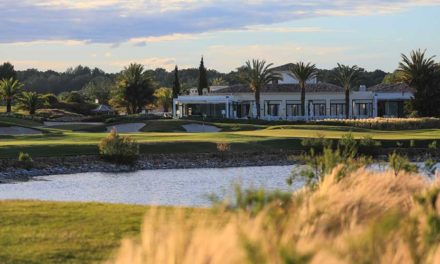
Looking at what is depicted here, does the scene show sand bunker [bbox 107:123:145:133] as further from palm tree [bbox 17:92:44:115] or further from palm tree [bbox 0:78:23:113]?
palm tree [bbox 0:78:23:113]

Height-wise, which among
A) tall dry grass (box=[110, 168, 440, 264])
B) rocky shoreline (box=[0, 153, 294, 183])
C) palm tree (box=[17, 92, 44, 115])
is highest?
palm tree (box=[17, 92, 44, 115])

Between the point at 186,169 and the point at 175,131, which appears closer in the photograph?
the point at 186,169

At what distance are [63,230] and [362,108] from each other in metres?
86.5

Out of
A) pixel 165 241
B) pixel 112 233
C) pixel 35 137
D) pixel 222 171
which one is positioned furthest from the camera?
pixel 35 137

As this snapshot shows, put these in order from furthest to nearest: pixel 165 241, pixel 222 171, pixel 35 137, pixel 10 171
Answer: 1. pixel 35 137
2. pixel 222 171
3. pixel 10 171
4. pixel 165 241

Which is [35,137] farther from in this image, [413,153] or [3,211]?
[3,211]

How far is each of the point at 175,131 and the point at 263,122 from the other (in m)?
13.1

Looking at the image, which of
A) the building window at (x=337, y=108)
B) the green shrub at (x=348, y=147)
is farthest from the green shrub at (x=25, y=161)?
the building window at (x=337, y=108)

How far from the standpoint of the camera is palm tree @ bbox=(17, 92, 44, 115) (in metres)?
89.4

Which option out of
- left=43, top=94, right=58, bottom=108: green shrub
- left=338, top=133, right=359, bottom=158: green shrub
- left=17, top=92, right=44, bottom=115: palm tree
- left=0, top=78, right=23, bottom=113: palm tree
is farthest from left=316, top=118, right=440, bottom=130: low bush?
left=43, top=94, right=58, bottom=108: green shrub

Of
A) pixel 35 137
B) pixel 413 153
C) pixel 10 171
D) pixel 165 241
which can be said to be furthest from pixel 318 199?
pixel 35 137

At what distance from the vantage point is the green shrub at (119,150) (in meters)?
43.5

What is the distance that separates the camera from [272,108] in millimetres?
96375

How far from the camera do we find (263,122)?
78438mm
